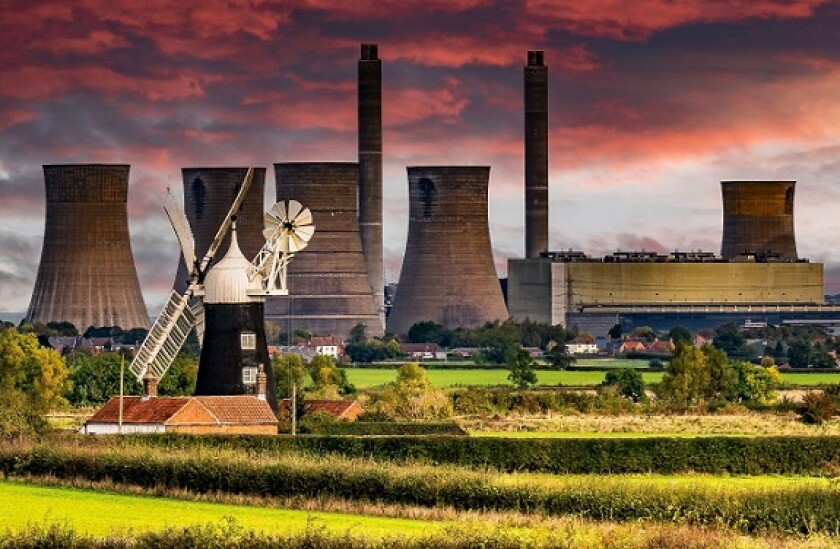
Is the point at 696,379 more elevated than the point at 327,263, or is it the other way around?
the point at 327,263

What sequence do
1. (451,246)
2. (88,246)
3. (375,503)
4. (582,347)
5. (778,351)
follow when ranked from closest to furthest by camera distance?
(375,503) < (88,246) < (778,351) < (451,246) < (582,347)

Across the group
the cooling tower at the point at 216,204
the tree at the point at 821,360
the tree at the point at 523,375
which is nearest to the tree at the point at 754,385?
the tree at the point at 523,375

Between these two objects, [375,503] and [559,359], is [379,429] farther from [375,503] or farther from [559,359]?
[559,359]

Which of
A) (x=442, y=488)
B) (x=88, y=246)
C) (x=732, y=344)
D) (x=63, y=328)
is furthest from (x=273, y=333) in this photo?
(x=442, y=488)

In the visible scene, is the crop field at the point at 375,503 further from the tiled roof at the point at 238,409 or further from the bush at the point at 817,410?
the bush at the point at 817,410

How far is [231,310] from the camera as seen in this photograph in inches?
1924

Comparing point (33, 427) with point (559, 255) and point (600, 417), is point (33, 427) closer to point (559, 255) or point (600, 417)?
point (600, 417)

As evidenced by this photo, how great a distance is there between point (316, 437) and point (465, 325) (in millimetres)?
89084

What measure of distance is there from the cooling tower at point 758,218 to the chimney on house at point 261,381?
3665 inches

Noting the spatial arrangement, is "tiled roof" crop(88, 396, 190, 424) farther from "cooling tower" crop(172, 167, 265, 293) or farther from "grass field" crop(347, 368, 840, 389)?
"cooling tower" crop(172, 167, 265, 293)

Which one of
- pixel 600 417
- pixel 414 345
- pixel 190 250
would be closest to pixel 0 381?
pixel 190 250

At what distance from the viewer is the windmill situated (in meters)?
48.7

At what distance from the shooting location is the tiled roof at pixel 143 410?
45875 millimetres

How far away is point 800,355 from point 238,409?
66.8 meters
